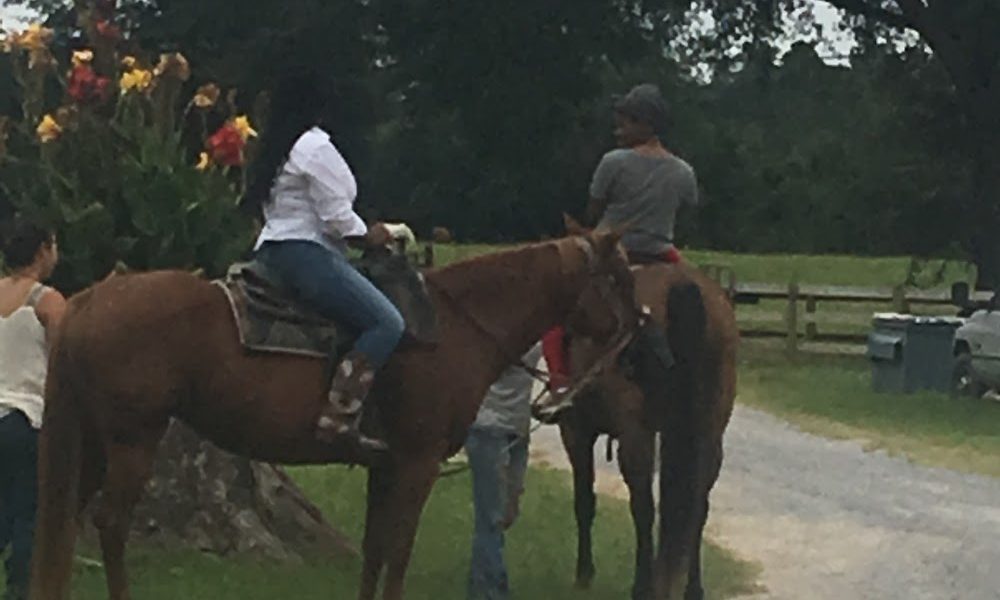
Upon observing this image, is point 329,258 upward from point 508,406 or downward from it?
upward

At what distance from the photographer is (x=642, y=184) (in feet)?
30.0

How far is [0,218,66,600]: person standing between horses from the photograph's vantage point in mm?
8000

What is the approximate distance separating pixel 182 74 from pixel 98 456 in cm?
290

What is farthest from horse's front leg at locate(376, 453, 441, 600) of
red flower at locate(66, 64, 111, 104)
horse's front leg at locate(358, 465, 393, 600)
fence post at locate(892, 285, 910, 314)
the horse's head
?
fence post at locate(892, 285, 910, 314)

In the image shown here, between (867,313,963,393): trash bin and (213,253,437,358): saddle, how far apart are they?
16.7 meters

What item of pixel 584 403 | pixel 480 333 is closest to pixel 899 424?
pixel 584 403

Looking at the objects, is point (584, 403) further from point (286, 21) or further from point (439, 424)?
point (286, 21)

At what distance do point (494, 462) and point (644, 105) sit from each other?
1797 mm

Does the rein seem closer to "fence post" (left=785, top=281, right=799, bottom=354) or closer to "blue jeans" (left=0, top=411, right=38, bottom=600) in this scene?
"blue jeans" (left=0, top=411, right=38, bottom=600)

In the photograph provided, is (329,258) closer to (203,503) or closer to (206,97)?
(206,97)

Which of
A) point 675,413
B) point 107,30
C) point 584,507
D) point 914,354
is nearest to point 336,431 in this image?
point 675,413

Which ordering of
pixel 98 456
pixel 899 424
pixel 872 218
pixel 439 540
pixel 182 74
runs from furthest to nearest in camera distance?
pixel 872 218, pixel 899 424, pixel 439 540, pixel 182 74, pixel 98 456

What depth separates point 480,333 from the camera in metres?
8.12

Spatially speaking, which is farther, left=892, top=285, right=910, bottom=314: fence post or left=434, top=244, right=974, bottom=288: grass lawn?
left=434, top=244, right=974, bottom=288: grass lawn
